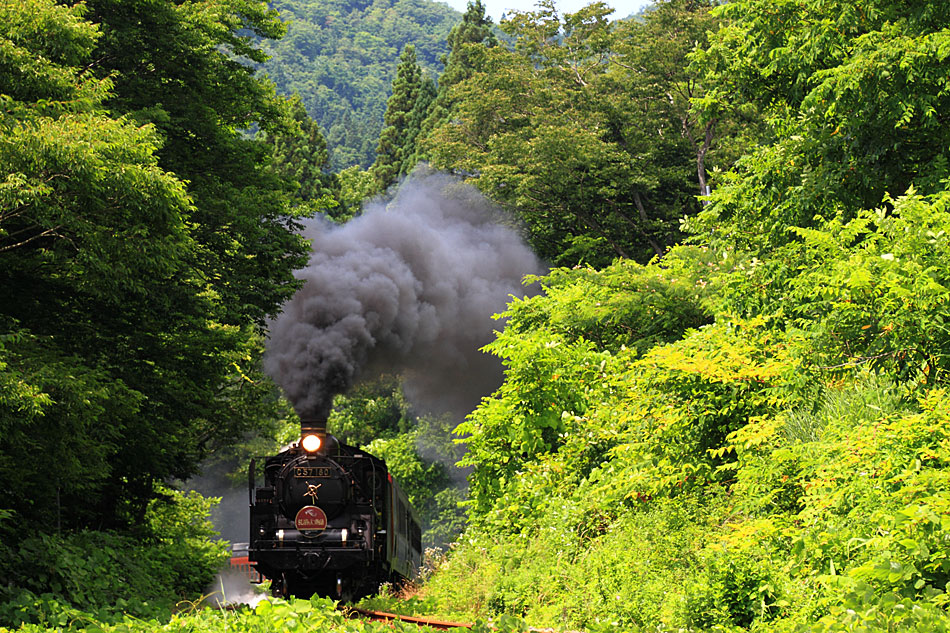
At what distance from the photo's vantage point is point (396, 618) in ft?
40.3

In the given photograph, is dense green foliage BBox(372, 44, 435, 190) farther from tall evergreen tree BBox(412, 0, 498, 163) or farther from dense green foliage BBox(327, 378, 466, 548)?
dense green foliage BBox(327, 378, 466, 548)

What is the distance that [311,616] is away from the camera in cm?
971

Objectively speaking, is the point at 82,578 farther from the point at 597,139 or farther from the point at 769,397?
the point at 597,139

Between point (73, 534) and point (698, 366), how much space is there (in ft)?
38.6

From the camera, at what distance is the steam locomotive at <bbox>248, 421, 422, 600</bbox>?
16.0 metres

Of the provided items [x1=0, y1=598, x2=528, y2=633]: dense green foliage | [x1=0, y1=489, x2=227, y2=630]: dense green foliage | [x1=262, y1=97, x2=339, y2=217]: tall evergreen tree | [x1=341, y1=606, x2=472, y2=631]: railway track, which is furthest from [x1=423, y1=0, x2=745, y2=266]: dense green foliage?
[x1=0, y1=598, x2=528, y2=633]: dense green foliage

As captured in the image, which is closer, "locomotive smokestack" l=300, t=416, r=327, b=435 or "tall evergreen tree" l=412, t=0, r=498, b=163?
"locomotive smokestack" l=300, t=416, r=327, b=435

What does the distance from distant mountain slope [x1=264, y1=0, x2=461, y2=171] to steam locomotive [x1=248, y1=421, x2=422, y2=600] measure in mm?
101242

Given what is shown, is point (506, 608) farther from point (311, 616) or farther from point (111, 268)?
point (111, 268)

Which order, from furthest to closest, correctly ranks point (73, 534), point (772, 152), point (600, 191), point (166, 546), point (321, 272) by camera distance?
point (600, 191)
point (166, 546)
point (321, 272)
point (73, 534)
point (772, 152)

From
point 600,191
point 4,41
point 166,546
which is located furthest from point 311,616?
point 600,191

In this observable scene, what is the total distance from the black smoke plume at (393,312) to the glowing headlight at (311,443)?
56cm

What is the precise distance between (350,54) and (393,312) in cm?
15544

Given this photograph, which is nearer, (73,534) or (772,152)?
(772,152)
